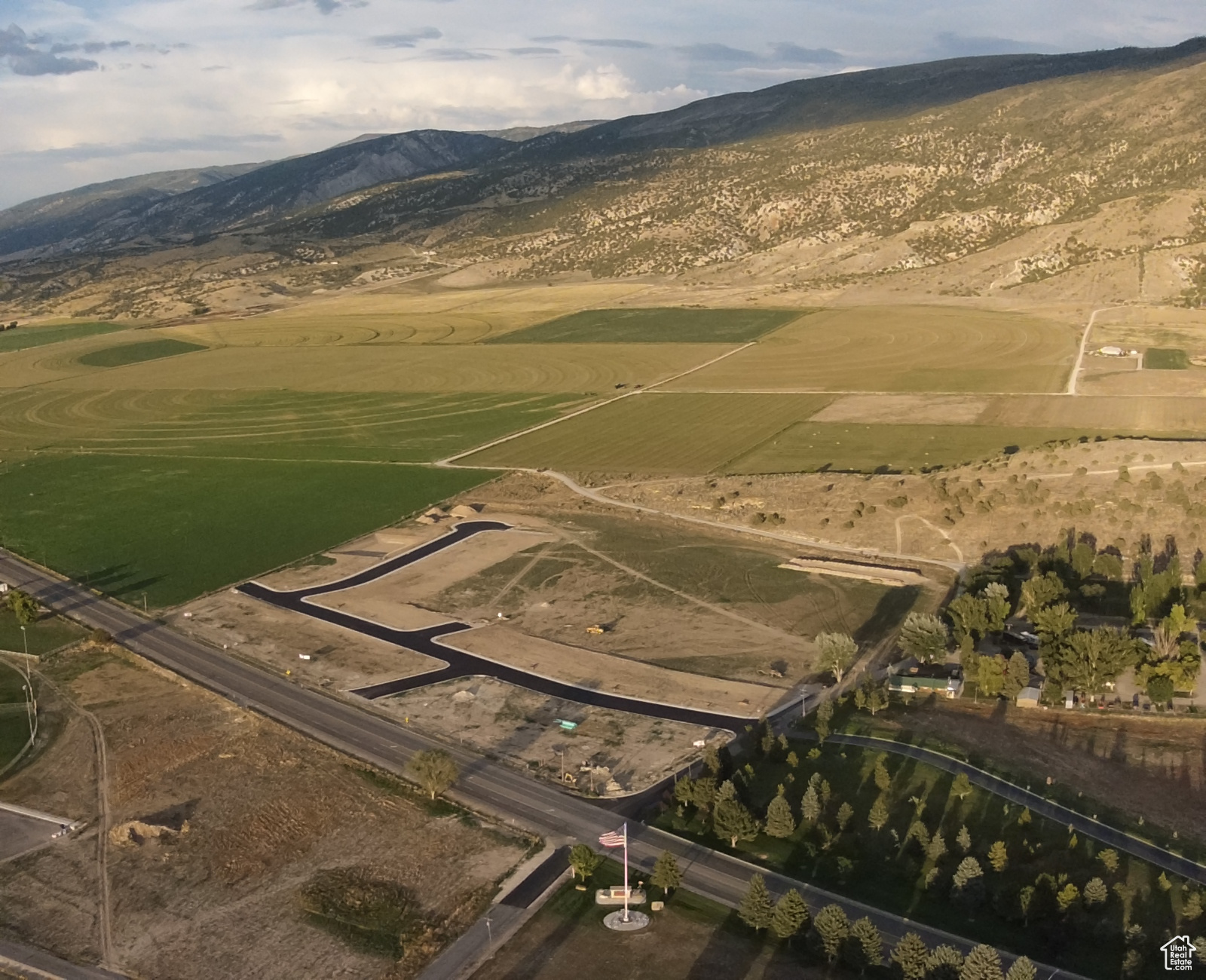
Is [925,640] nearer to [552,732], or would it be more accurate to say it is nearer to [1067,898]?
[552,732]

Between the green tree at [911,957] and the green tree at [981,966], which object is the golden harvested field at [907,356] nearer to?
the green tree at [911,957]

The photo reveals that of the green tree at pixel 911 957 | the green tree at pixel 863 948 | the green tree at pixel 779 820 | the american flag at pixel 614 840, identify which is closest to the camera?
the green tree at pixel 911 957

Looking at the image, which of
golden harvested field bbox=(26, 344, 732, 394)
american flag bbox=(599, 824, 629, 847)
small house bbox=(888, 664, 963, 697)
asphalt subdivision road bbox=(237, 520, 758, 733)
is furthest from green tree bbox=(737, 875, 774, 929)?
golden harvested field bbox=(26, 344, 732, 394)

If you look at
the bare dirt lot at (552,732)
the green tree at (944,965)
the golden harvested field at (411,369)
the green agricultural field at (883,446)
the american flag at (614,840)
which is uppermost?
the golden harvested field at (411,369)

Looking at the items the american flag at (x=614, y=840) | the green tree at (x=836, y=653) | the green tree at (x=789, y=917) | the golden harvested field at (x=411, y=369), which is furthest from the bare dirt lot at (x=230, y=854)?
the golden harvested field at (x=411, y=369)

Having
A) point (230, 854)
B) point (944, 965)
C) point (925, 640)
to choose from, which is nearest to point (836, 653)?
point (925, 640)

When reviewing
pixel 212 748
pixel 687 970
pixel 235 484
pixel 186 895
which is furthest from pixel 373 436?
pixel 687 970

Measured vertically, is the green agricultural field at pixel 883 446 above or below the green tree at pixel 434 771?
above

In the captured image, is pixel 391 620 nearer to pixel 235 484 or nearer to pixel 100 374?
pixel 235 484
